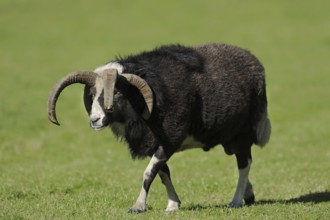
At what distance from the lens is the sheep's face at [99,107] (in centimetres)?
1085

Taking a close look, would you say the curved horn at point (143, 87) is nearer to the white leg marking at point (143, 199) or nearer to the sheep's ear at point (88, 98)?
the sheep's ear at point (88, 98)

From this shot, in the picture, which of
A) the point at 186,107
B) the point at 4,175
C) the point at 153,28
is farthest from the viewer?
the point at 153,28

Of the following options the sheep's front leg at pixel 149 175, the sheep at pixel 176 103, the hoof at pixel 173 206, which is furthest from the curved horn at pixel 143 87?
the hoof at pixel 173 206

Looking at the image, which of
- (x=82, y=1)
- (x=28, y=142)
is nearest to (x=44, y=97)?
(x=28, y=142)

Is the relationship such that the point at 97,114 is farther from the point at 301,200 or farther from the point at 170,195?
the point at 301,200

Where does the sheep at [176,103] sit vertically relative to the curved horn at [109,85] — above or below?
below

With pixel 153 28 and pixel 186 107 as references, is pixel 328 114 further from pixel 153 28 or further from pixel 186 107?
pixel 153 28

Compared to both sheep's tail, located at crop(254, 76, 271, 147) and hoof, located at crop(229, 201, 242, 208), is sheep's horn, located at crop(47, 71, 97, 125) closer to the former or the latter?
hoof, located at crop(229, 201, 242, 208)

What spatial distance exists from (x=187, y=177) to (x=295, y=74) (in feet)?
75.9

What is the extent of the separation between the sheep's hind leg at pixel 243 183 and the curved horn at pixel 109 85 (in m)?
2.99

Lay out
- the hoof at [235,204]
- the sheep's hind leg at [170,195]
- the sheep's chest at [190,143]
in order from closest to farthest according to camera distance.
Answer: the sheep's hind leg at [170,195] < the sheep's chest at [190,143] < the hoof at [235,204]

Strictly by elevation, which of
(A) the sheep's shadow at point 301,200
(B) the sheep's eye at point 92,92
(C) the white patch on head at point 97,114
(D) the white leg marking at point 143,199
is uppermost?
(B) the sheep's eye at point 92,92

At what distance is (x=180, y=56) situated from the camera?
40.3 ft

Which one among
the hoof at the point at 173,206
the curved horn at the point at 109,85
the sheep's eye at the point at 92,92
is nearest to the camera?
the curved horn at the point at 109,85
